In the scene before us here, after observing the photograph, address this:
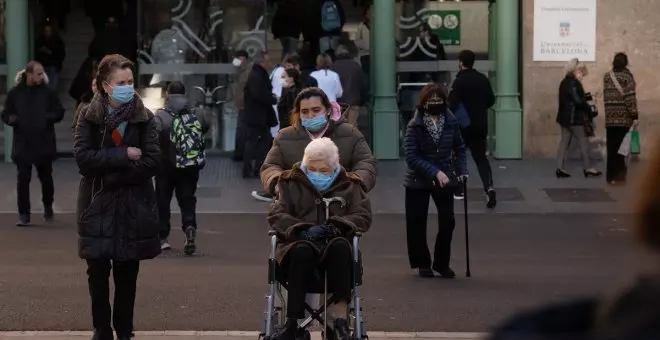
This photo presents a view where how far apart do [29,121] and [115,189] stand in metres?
5.97

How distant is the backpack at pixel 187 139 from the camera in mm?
10625

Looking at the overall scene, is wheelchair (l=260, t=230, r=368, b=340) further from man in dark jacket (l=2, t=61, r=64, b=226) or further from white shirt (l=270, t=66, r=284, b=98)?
white shirt (l=270, t=66, r=284, b=98)

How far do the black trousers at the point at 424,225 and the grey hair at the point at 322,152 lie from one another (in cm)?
Result: 276

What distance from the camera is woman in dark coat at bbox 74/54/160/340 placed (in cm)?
691

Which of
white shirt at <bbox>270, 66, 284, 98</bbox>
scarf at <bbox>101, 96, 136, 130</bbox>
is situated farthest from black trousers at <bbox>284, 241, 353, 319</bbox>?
white shirt at <bbox>270, 66, 284, 98</bbox>

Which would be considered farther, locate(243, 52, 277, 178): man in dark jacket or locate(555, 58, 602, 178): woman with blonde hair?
locate(555, 58, 602, 178): woman with blonde hair

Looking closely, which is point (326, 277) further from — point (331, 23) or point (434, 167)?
point (331, 23)

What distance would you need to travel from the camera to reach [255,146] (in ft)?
51.3

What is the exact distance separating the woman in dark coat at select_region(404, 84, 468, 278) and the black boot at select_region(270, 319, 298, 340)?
312cm

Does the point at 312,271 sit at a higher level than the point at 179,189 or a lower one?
lower

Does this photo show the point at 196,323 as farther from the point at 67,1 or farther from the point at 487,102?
the point at 67,1

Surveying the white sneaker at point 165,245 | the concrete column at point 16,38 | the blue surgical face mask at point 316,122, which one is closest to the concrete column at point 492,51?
the concrete column at point 16,38

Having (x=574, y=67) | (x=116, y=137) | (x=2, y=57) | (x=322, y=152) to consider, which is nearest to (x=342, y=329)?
(x=322, y=152)

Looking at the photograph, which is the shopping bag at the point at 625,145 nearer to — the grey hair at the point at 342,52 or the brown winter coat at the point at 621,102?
the brown winter coat at the point at 621,102
